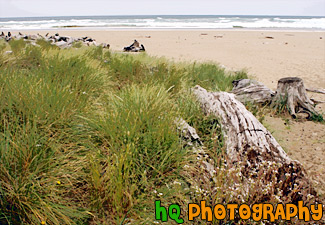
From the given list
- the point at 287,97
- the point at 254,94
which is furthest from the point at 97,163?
the point at 287,97

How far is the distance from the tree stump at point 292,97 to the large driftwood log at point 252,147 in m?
2.11

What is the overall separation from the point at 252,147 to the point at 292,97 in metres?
3.35

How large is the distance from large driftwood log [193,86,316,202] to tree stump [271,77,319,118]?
2115 mm

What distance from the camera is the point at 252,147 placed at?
3348 mm

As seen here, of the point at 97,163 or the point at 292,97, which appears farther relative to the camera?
the point at 292,97

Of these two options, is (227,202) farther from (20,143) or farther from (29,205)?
(20,143)

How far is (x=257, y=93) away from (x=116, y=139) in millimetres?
4556

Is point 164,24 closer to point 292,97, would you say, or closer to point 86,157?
point 292,97

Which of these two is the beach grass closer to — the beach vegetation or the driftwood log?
the beach vegetation

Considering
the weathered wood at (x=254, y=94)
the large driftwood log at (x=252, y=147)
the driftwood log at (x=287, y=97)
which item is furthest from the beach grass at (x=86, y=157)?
the driftwood log at (x=287, y=97)

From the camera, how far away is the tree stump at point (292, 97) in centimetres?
602

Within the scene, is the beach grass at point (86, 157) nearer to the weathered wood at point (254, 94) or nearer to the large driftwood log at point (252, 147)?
the large driftwood log at point (252, 147)

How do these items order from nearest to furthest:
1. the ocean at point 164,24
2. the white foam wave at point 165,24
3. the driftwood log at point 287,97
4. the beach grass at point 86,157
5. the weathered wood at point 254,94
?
the beach grass at point 86,157 < the driftwood log at point 287,97 < the weathered wood at point 254,94 < the ocean at point 164,24 < the white foam wave at point 165,24

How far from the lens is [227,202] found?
247 cm
